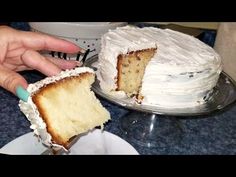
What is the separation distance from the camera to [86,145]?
0.97 m

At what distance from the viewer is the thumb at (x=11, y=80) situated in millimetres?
972

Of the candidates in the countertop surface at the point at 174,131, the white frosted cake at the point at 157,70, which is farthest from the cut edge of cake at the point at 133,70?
the countertop surface at the point at 174,131

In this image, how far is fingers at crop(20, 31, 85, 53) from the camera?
1156 mm

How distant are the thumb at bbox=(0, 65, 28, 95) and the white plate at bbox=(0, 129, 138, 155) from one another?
0.40 feet

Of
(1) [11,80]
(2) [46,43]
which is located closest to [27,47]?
(2) [46,43]

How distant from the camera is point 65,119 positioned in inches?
34.9

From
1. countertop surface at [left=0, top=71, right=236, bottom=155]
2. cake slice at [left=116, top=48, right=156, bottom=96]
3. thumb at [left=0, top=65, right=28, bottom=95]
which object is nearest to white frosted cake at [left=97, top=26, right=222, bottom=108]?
cake slice at [left=116, top=48, right=156, bottom=96]

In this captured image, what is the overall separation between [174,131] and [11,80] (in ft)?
1.69

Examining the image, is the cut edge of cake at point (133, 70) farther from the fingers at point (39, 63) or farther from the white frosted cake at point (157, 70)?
the fingers at point (39, 63)

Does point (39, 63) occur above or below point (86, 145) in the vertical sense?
above

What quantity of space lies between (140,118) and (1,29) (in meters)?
0.51

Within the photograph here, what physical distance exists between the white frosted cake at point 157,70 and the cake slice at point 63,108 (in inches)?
7.0

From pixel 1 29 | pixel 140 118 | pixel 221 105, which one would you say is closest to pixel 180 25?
pixel 140 118

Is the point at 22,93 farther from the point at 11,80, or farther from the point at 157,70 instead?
the point at 157,70
